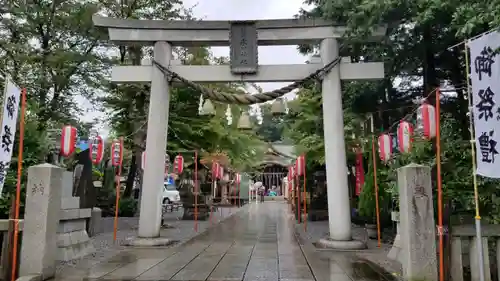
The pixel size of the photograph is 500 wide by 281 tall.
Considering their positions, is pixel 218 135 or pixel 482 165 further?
pixel 218 135

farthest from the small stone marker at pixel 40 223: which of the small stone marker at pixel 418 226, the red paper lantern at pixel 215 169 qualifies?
the red paper lantern at pixel 215 169

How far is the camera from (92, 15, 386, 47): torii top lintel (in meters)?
10.7

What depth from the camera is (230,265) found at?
8.08 metres

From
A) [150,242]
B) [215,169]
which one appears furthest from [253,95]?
[215,169]

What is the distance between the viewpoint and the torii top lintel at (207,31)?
10.7m

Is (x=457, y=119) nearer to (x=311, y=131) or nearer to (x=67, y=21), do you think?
(x=311, y=131)

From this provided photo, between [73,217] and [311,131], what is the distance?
1146 cm

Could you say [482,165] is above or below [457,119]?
below

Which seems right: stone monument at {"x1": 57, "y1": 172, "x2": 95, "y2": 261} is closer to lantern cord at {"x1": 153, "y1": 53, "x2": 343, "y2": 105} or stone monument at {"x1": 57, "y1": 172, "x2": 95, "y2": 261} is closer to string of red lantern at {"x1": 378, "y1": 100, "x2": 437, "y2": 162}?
lantern cord at {"x1": 153, "y1": 53, "x2": 343, "y2": 105}

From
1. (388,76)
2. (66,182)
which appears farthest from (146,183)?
(388,76)

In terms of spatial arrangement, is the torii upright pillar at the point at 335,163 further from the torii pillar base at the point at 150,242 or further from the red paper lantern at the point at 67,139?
the red paper lantern at the point at 67,139

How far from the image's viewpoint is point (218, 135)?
19438 mm

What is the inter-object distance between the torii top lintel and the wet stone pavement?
561 cm

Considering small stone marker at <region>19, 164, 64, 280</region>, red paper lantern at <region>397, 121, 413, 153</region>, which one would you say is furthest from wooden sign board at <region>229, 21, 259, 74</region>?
small stone marker at <region>19, 164, 64, 280</region>
